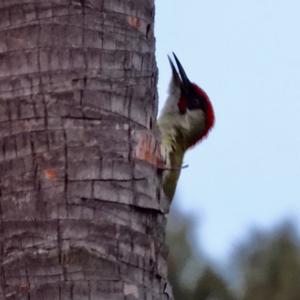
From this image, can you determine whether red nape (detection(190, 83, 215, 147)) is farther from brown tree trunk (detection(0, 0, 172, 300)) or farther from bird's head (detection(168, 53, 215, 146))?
Result: brown tree trunk (detection(0, 0, 172, 300))

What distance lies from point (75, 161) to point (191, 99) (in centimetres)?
290

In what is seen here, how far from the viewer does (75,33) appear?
4660mm

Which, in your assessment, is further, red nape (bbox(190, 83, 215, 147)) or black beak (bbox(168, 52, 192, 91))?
black beak (bbox(168, 52, 192, 91))

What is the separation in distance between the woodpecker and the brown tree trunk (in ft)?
6.83

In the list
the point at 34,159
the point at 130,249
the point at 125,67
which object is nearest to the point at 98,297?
the point at 130,249

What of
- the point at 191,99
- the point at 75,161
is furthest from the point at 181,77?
the point at 75,161

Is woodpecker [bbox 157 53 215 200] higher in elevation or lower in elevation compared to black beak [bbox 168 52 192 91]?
lower

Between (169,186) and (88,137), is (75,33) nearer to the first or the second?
(88,137)

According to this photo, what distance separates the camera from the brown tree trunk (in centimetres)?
439

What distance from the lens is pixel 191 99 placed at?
24.1ft

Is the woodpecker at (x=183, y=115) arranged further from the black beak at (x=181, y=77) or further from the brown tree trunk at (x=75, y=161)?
the brown tree trunk at (x=75, y=161)

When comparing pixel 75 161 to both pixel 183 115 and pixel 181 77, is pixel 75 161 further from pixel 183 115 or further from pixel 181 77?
pixel 181 77

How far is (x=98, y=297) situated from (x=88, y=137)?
0.57 metres

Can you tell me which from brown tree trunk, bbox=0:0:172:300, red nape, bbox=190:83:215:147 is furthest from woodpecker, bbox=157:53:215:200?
brown tree trunk, bbox=0:0:172:300
